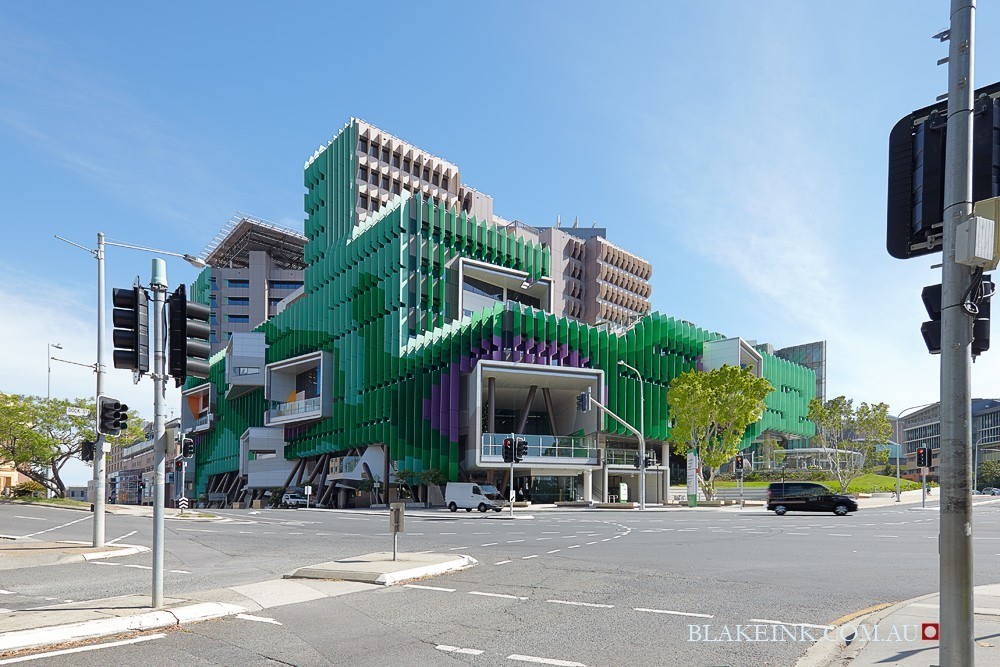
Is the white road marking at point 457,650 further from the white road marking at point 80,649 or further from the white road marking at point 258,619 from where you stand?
the white road marking at point 80,649

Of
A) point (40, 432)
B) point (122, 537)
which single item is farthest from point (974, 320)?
point (40, 432)

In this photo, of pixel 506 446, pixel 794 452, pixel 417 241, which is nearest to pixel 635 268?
pixel 794 452

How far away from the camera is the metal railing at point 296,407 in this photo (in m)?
79.4

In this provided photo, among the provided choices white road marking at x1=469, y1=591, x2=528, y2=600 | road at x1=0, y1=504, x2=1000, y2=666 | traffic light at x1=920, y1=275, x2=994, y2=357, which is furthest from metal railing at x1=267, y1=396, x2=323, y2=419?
traffic light at x1=920, y1=275, x2=994, y2=357

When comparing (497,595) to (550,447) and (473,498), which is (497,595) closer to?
(473,498)

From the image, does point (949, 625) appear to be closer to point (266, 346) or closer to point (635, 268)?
point (266, 346)

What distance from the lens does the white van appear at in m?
50.0

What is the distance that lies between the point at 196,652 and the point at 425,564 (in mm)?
7611

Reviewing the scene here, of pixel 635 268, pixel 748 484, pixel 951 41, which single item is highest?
pixel 635 268

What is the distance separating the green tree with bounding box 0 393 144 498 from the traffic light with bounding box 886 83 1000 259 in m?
63.9

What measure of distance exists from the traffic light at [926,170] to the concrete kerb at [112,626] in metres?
9.44

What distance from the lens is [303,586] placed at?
545 inches

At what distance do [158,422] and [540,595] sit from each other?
6.46 metres

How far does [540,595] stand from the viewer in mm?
13164
